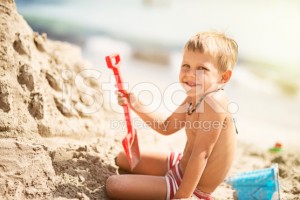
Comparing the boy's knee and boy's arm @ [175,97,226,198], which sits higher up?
boy's arm @ [175,97,226,198]

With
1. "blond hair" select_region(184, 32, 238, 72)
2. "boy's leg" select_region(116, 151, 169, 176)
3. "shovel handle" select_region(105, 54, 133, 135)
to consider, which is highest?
"blond hair" select_region(184, 32, 238, 72)

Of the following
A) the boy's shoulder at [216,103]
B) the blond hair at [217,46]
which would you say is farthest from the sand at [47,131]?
the blond hair at [217,46]

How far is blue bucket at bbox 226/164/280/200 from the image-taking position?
80.0 inches

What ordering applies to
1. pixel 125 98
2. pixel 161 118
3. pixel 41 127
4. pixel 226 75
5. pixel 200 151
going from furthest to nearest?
pixel 161 118, pixel 125 98, pixel 41 127, pixel 226 75, pixel 200 151

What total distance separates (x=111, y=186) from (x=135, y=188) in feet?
0.47

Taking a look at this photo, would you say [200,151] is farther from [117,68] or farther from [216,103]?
[117,68]

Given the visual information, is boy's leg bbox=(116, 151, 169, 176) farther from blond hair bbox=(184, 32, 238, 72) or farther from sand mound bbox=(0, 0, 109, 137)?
blond hair bbox=(184, 32, 238, 72)

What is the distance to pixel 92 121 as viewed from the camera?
8.97 ft

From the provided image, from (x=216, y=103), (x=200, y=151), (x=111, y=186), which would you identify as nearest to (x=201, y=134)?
(x=200, y=151)

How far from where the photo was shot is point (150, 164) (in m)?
2.35

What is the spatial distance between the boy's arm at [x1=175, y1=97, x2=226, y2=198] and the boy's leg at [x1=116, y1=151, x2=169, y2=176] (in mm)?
388

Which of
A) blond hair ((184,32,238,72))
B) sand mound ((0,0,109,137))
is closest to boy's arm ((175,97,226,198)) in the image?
blond hair ((184,32,238,72))

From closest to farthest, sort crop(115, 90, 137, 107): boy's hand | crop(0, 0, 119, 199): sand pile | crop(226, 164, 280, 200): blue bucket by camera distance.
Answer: crop(0, 0, 119, 199): sand pile → crop(226, 164, 280, 200): blue bucket → crop(115, 90, 137, 107): boy's hand

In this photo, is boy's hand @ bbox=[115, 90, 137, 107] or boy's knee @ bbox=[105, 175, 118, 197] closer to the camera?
boy's knee @ bbox=[105, 175, 118, 197]
